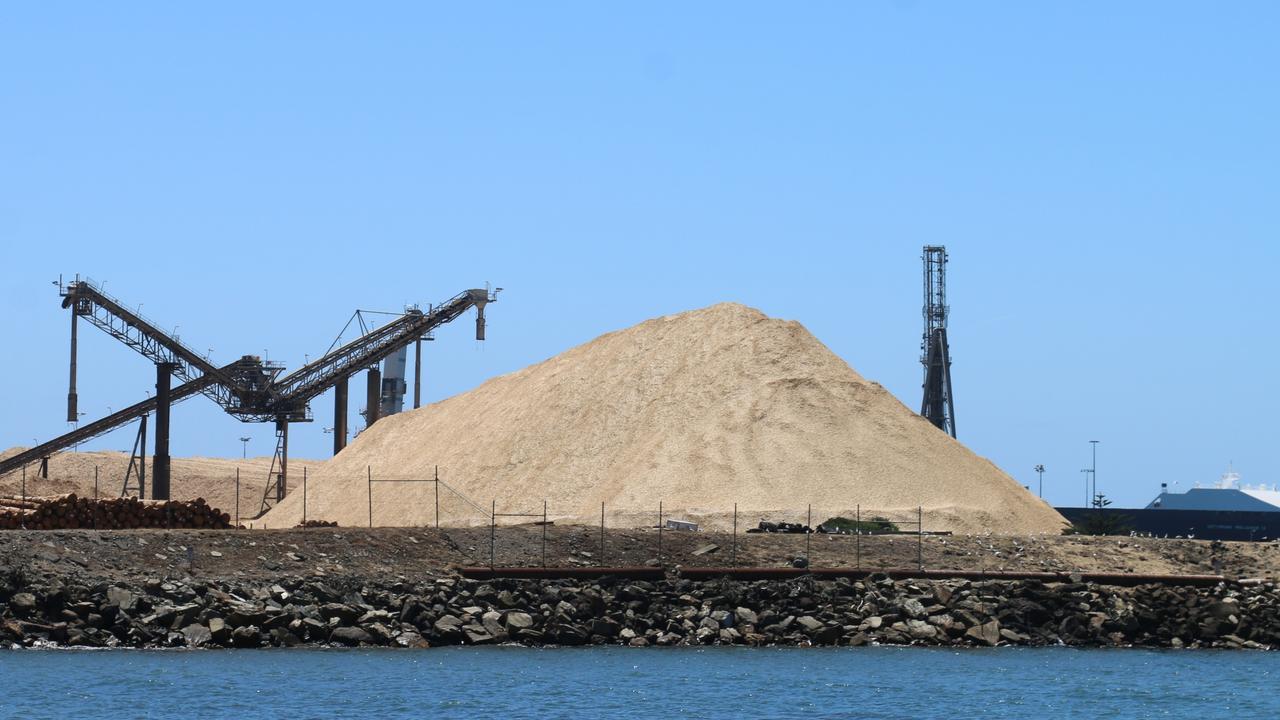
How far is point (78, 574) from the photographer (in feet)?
159

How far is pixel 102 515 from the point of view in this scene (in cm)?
6003

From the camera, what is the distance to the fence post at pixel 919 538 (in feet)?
189

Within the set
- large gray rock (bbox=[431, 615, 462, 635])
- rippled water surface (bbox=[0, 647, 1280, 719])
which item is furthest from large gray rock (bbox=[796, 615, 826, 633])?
large gray rock (bbox=[431, 615, 462, 635])

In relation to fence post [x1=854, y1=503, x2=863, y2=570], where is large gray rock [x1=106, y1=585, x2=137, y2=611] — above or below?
below

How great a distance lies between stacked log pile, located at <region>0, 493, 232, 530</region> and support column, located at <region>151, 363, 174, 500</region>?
22.8m

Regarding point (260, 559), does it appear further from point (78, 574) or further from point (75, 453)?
point (75, 453)

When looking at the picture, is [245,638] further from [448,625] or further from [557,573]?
[557,573]

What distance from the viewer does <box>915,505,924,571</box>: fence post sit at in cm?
5747

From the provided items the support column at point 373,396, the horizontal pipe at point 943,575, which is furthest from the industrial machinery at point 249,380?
the horizontal pipe at point 943,575

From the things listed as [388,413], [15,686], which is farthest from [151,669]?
[388,413]

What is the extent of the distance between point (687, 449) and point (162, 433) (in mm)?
25423

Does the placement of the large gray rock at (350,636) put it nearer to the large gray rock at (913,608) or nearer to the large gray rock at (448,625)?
the large gray rock at (448,625)

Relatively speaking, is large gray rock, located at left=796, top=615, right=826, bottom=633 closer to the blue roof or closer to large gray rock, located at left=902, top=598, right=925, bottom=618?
large gray rock, located at left=902, top=598, right=925, bottom=618

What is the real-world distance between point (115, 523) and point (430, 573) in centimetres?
1232
